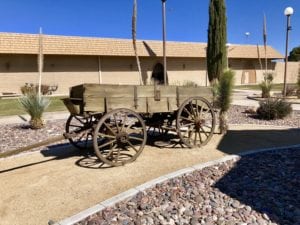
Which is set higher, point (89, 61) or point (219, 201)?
point (89, 61)

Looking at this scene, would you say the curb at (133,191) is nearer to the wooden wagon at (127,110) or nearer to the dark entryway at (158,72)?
the wooden wagon at (127,110)

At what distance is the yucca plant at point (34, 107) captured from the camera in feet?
28.9

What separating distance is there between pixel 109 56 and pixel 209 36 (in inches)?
326

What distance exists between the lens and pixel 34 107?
8789 millimetres

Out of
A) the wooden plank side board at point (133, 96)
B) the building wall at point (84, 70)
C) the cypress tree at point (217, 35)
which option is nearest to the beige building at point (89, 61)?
the building wall at point (84, 70)

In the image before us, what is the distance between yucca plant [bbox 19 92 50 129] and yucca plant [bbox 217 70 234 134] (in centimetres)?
482

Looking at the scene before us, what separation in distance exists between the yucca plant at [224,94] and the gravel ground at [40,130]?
7.61 feet

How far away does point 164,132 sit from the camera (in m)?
7.21

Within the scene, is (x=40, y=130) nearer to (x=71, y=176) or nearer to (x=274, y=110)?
(x=71, y=176)

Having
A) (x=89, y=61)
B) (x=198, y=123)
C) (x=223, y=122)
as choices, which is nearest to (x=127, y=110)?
(x=198, y=123)

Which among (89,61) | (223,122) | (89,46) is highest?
(89,46)

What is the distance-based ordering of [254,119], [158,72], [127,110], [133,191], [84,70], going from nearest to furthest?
[133,191]
[127,110]
[254,119]
[84,70]
[158,72]

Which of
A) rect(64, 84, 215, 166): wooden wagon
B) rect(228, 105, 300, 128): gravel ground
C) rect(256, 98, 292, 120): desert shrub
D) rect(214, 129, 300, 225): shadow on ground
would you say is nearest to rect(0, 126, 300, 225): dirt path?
rect(214, 129, 300, 225): shadow on ground

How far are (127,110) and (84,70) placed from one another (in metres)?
19.4
